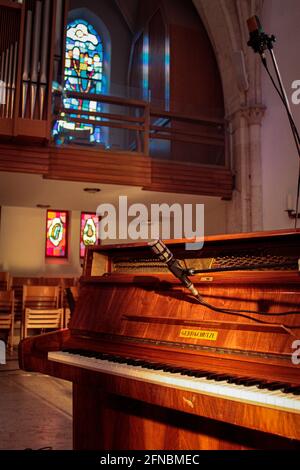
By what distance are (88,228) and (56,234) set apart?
880 mm

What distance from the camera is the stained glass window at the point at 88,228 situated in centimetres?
1231

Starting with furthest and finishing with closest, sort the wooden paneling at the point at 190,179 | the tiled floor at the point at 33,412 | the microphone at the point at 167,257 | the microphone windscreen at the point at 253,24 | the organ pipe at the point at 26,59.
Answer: the wooden paneling at the point at 190,179, the organ pipe at the point at 26,59, the tiled floor at the point at 33,412, the microphone windscreen at the point at 253,24, the microphone at the point at 167,257

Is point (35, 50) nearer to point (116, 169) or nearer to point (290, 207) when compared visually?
point (116, 169)

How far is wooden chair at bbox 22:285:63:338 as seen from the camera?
7.68 m

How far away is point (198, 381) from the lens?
1622mm

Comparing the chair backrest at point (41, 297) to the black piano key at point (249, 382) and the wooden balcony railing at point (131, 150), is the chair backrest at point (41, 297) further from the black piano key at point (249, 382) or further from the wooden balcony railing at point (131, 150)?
the black piano key at point (249, 382)

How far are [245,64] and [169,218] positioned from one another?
3.57 metres

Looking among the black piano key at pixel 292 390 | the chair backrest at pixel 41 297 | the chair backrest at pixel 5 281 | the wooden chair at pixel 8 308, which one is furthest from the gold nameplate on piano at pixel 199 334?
the chair backrest at pixel 5 281

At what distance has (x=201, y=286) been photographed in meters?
2.05

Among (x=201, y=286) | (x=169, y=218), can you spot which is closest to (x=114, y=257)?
(x=201, y=286)

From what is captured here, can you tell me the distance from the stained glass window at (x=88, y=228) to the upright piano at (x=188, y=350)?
32.0 ft

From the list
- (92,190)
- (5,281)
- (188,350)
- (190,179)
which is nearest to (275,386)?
(188,350)

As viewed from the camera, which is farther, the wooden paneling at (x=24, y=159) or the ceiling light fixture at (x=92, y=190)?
the ceiling light fixture at (x=92, y=190)
